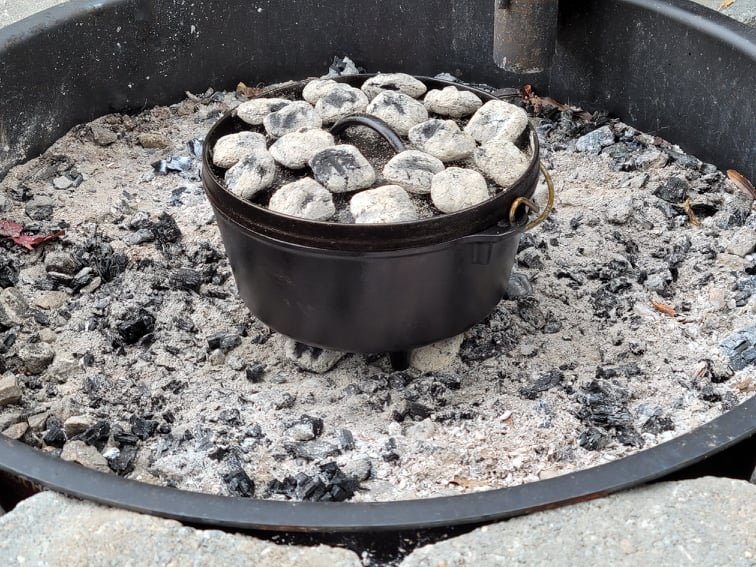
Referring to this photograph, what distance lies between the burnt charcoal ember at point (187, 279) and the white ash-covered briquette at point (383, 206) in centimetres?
92

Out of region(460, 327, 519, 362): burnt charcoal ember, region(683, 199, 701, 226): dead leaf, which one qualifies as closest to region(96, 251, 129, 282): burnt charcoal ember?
region(460, 327, 519, 362): burnt charcoal ember

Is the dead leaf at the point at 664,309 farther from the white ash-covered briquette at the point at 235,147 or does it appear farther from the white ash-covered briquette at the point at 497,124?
the white ash-covered briquette at the point at 235,147

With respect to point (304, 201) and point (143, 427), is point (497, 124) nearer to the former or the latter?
point (304, 201)

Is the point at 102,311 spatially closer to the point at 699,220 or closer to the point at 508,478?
the point at 508,478

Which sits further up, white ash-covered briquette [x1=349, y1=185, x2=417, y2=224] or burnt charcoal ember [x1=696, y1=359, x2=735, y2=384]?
white ash-covered briquette [x1=349, y1=185, x2=417, y2=224]

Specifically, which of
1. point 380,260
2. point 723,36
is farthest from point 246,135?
point 723,36

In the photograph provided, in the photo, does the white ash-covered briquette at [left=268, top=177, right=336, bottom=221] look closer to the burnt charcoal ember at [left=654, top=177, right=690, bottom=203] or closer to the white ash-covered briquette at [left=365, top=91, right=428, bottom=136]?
the white ash-covered briquette at [left=365, top=91, right=428, bottom=136]

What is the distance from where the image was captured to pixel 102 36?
10.7ft

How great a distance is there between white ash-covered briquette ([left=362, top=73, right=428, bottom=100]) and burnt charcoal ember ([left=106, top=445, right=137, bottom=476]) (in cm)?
109

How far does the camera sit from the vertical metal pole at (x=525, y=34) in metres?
3.09

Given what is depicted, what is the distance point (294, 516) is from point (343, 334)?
0.64m

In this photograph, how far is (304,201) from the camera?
1845 millimetres

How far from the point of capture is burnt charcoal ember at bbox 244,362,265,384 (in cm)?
231

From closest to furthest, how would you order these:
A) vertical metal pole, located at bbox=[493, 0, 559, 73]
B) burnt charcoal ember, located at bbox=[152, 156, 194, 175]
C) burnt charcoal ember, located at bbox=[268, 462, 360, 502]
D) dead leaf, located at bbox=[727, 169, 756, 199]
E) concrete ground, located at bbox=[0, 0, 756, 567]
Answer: concrete ground, located at bbox=[0, 0, 756, 567] < burnt charcoal ember, located at bbox=[268, 462, 360, 502] < dead leaf, located at bbox=[727, 169, 756, 199] < vertical metal pole, located at bbox=[493, 0, 559, 73] < burnt charcoal ember, located at bbox=[152, 156, 194, 175]
